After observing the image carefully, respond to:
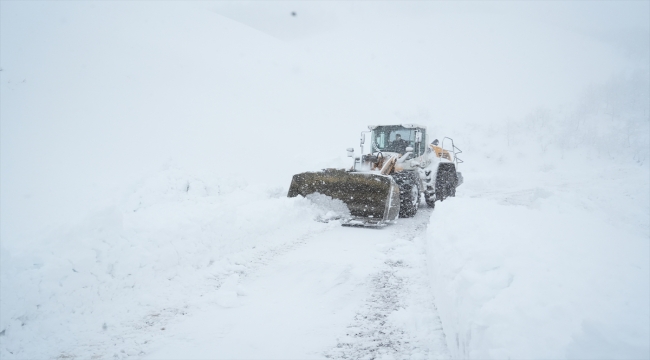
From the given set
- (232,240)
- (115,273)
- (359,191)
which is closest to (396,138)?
(359,191)

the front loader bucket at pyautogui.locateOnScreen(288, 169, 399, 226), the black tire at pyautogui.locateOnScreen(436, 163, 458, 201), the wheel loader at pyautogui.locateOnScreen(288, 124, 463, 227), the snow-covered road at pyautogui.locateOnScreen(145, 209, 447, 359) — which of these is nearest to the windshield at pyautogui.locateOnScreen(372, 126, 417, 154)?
the wheel loader at pyautogui.locateOnScreen(288, 124, 463, 227)

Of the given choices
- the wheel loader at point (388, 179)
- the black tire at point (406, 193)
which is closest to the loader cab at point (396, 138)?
the wheel loader at point (388, 179)

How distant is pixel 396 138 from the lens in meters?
10.3

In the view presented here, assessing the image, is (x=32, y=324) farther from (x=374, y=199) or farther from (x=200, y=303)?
(x=374, y=199)

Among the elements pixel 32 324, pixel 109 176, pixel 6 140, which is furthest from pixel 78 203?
pixel 32 324

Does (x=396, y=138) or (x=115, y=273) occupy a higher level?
(x=396, y=138)

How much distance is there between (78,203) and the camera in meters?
8.72

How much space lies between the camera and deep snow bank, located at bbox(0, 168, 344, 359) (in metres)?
3.14

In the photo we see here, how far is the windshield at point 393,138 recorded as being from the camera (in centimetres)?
1020

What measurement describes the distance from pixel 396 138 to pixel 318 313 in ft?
24.3

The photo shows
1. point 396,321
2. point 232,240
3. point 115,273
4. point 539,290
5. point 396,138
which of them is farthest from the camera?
point 396,138

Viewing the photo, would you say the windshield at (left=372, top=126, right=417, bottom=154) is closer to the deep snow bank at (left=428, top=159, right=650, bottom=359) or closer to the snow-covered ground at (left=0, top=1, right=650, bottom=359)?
the snow-covered ground at (left=0, top=1, right=650, bottom=359)

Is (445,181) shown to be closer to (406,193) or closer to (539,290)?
(406,193)

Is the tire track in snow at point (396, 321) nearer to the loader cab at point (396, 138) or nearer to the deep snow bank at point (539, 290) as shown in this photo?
the deep snow bank at point (539, 290)
